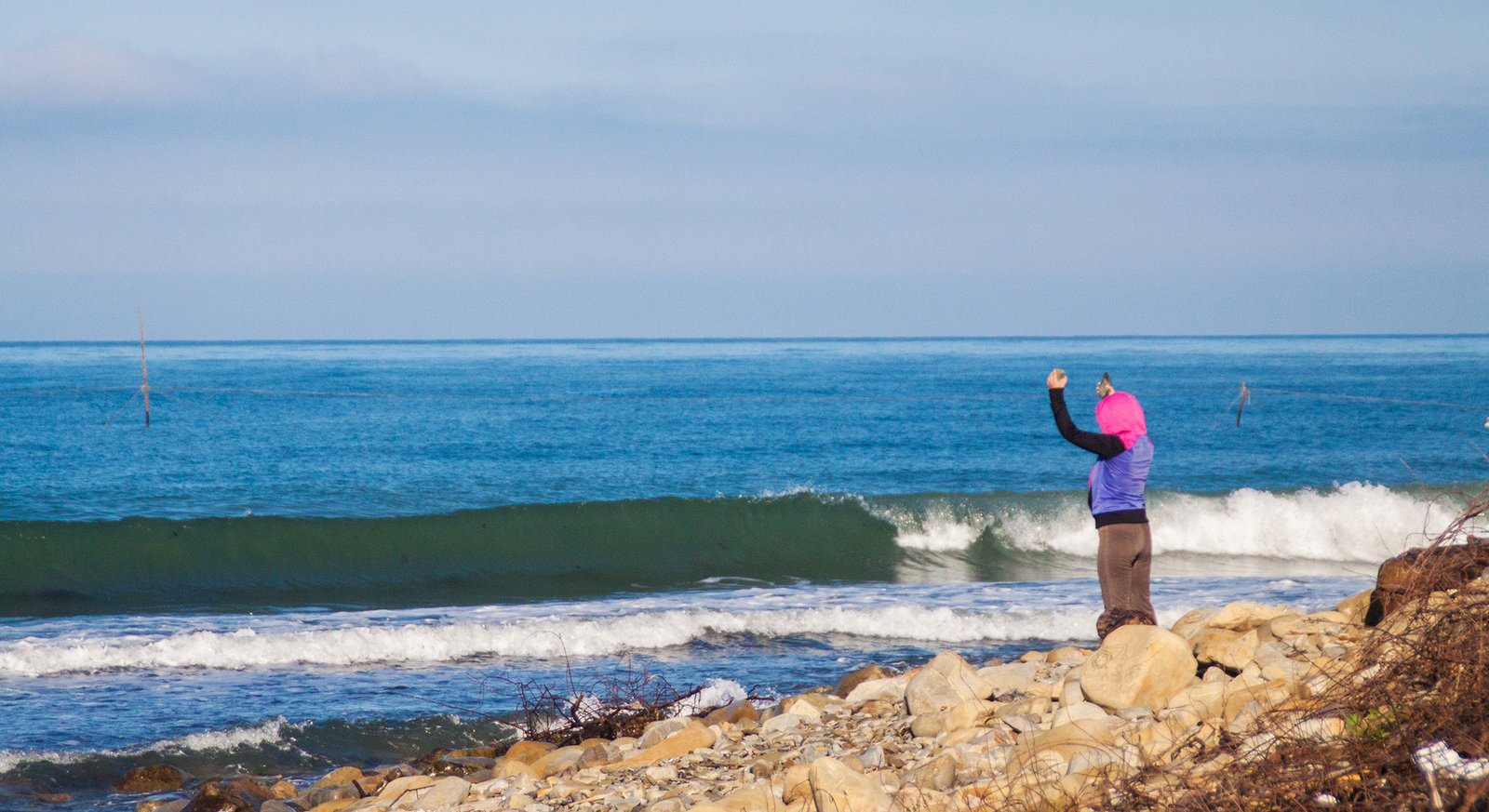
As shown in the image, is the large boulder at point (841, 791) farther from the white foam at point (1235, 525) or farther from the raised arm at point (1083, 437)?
the white foam at point (1235, 525)

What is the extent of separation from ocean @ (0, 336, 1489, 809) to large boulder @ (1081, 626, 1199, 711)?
1.43 m

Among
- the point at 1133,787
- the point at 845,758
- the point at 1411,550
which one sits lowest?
the point at 845,758

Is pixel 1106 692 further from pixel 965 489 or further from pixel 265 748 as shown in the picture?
pixel 965 489

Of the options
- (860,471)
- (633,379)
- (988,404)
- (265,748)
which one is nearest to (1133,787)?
(265,748)

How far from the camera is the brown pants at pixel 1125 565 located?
18.8 feet

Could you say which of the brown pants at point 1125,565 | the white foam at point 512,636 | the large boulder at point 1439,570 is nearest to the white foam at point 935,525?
the white foam at point 512,636

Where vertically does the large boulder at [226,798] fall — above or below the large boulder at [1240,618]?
below

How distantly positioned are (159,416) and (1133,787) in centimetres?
3107

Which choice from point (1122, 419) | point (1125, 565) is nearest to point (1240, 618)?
point (1125, 565)

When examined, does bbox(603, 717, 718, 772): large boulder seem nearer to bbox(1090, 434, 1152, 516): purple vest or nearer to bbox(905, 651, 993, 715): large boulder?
bbox(905, 651, 993, 715): large boulder

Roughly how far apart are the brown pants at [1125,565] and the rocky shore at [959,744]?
1.25 ft

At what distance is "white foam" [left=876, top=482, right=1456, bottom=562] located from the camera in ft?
51.5

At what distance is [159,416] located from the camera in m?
29.0

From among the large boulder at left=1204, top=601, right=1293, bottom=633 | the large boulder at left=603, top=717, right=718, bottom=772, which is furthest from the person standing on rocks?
the large boulder at left=603, top=717, right=718, bottom=772
